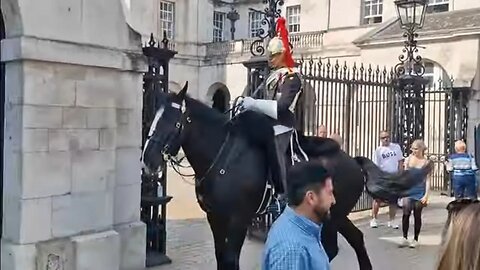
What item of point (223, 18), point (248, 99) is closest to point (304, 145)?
point (248, 99)

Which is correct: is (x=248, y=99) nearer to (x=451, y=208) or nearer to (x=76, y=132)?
(x=76, y=132)

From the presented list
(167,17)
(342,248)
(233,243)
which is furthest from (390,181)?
(167,17)

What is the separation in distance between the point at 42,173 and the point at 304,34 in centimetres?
2387

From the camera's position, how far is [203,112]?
6.08 metres

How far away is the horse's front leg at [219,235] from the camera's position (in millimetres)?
5758

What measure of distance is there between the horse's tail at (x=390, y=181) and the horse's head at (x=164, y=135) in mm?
2534

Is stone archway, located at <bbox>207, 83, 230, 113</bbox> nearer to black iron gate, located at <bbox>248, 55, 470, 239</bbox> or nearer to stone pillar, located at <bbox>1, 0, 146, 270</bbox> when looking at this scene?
black iron gate, located at <bbox>248, 55, 470, 239</bbox>

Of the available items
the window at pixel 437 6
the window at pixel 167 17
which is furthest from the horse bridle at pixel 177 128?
the window at pixel 167 17

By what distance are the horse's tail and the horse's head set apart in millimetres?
2534

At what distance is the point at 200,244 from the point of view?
9.73 meters

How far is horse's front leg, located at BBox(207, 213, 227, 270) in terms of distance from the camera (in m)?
5.76

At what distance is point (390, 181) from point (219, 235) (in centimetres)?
229

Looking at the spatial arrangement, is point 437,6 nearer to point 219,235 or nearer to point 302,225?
point 219,235

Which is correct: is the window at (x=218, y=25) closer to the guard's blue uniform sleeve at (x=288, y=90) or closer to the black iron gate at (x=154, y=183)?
the black iron gate at (x=154, y=183)
